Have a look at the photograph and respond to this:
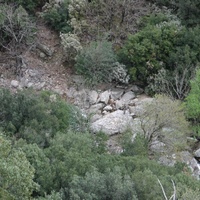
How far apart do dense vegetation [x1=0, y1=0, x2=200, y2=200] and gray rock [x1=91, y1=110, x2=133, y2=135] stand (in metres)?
1.28

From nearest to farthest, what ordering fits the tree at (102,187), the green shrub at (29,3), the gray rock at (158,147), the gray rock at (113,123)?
the tree at (102,187) → the gray rock at (158,147) → the gray rock at (113,123) → the green shrub at (29,3)

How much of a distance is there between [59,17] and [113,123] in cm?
1035

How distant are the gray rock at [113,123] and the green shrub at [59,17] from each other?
835cm

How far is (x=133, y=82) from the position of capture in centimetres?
3234

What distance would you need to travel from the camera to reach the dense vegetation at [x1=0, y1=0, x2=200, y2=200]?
1855 centimetres

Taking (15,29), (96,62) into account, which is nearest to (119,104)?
(96,62)

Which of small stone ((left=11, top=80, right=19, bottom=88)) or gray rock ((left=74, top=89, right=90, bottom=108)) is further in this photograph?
small stone ((left=11, top=80, right=19, bottom=88))

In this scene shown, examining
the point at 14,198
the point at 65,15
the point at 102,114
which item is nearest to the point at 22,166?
the point at 14,198

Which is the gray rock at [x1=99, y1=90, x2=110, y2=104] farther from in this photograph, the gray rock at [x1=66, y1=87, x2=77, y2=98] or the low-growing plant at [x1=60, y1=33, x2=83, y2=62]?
the low-growing plant at [x1=60, y1=33, x2=83, y2=62]

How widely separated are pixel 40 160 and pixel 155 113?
328 inches

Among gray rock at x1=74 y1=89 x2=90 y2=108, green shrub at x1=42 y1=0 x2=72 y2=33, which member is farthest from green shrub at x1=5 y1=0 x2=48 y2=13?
gray rock at x1=74 y1=89 x2=90 y2=108

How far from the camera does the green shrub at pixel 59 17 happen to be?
34.0 m

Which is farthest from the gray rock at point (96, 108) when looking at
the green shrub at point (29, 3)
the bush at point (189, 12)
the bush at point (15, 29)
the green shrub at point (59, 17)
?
the green shrub at point (29, 3)

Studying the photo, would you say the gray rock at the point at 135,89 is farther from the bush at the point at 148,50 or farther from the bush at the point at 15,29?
the bush at the point at 15,29
